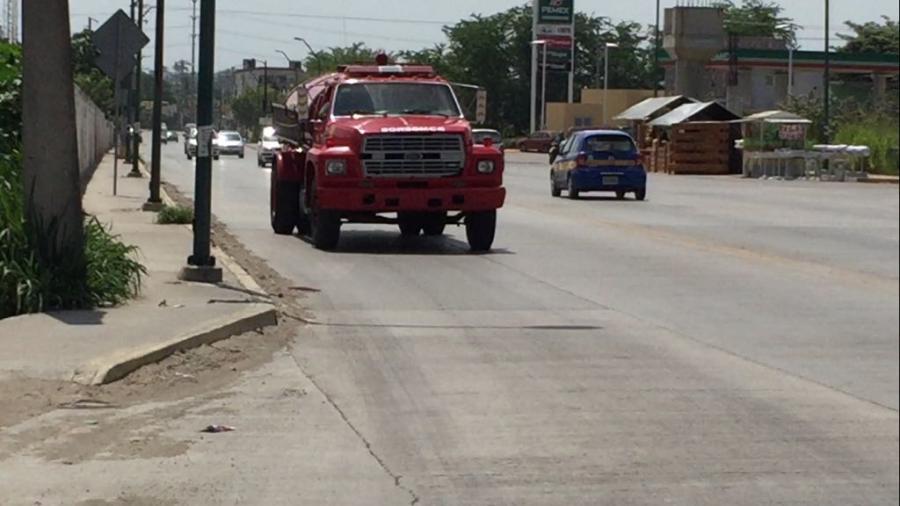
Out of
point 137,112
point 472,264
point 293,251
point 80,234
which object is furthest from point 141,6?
point 80,234

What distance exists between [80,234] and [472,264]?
6.50 meters

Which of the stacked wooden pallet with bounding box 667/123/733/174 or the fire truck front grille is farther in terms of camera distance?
the stacked wooden pallet with bounding box 667/123/733/174

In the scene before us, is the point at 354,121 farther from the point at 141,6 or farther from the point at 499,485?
the point at 141,6

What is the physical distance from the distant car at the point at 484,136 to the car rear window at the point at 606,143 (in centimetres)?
1431

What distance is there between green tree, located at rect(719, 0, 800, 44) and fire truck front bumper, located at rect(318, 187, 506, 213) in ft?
49.8

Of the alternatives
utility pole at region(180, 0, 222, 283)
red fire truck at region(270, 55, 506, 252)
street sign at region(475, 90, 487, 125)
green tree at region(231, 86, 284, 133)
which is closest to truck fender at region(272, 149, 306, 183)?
red fire truck at region(270, 55, 506, 252)

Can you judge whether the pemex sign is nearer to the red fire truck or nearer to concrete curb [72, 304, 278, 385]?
concrete curb [72, 304, 278, 385]

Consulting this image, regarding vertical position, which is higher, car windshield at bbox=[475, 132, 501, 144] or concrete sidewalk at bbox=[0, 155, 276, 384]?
car windshield at bbox=[475, 132, 501, 144]

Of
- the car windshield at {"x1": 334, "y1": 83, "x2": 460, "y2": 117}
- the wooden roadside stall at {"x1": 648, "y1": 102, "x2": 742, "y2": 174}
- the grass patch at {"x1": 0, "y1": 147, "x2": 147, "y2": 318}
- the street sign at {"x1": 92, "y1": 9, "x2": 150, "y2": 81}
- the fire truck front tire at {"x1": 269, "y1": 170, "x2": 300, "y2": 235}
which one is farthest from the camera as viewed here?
the wooden roadside stall at {"x1": 648, "y1": 102, "x2": 742, "y2": 174}

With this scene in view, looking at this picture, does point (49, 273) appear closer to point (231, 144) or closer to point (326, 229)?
point (326, 229)

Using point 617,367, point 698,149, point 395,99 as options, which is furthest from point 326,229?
point 698,149

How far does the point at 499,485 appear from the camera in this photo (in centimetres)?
754

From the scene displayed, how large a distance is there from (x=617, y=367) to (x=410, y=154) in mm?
9007

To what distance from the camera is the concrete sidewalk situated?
34.4ft
